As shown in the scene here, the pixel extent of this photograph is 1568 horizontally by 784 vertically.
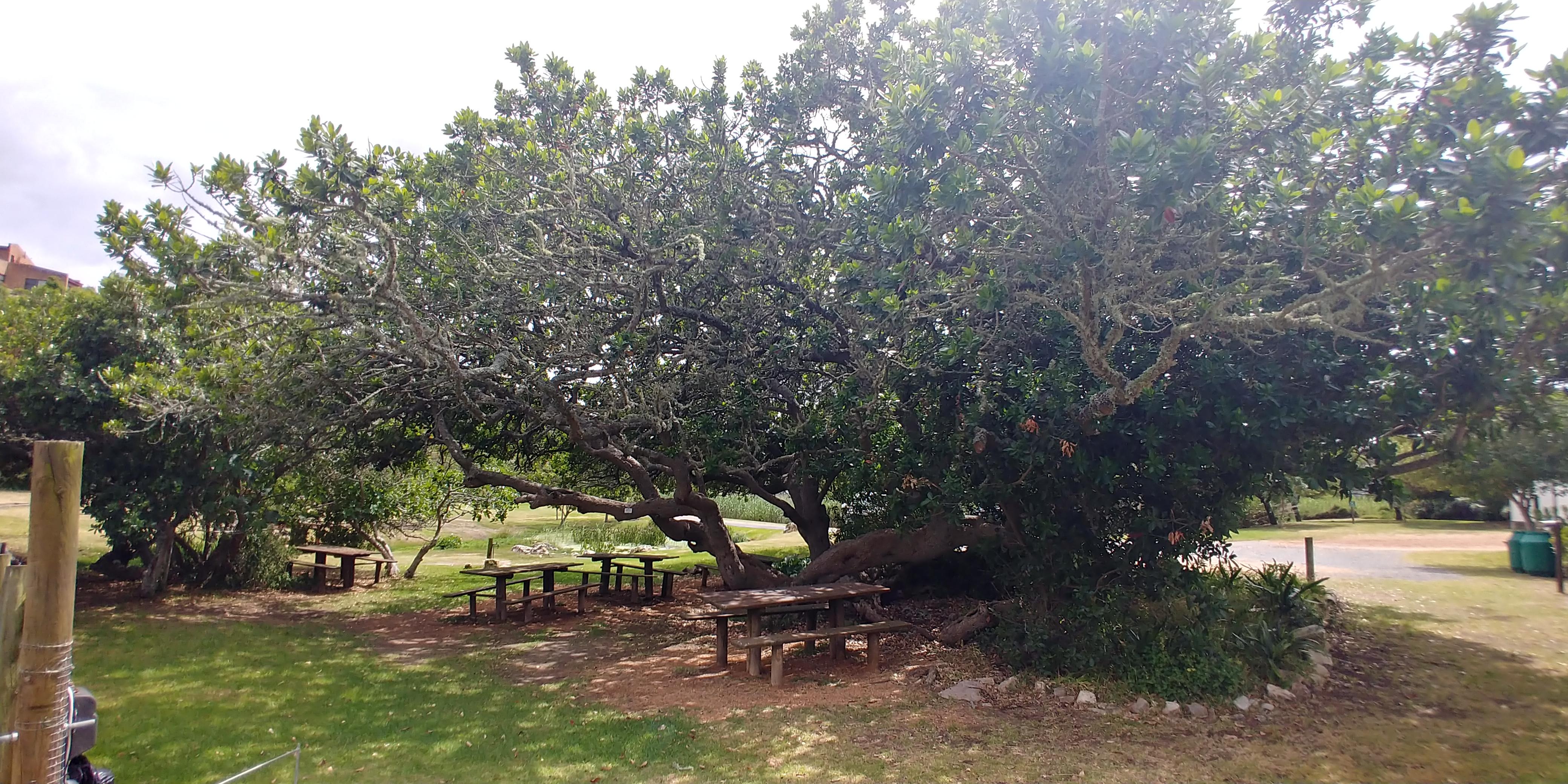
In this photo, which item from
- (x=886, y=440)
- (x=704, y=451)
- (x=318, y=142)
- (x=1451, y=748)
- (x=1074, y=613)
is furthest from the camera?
(x=704, y=451)

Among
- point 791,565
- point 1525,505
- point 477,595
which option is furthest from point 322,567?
point 1525,505

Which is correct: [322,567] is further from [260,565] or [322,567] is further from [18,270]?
[18,270]

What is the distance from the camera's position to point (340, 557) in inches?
600

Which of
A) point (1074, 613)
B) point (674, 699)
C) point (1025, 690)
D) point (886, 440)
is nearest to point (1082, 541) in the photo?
point (1074, 613)

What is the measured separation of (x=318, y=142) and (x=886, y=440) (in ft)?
20.6

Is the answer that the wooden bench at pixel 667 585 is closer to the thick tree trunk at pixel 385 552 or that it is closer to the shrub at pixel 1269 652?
the thick tree trunk at pixel 385 552

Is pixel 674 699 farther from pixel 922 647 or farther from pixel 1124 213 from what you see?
pixel 1124 213

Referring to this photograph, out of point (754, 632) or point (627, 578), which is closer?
point (754, 632)

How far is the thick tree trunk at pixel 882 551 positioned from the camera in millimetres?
10352

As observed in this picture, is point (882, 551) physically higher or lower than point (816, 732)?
higher

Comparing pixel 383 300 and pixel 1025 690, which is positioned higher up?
pixel 383 300

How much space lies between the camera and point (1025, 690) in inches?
291

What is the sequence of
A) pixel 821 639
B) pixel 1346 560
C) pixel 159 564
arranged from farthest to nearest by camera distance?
pixel 1346 560 < pixel 159 564 < pixel 821 639

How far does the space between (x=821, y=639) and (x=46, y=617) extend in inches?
255
